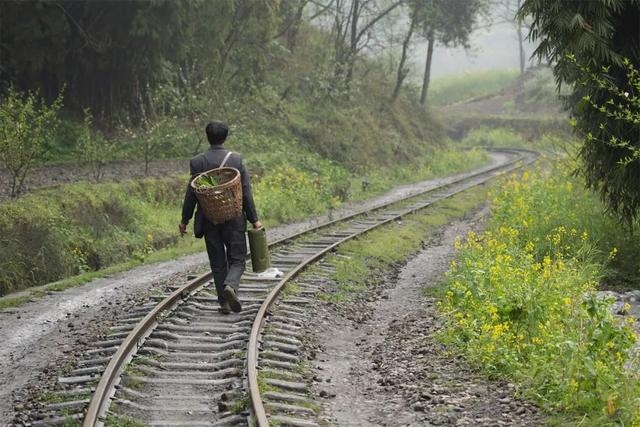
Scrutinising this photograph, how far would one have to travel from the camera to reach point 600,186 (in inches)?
562

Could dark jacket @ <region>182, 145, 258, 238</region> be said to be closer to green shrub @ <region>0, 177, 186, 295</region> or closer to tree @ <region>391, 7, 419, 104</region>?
green shrub @ <region>0, 177, 186, 295</region>

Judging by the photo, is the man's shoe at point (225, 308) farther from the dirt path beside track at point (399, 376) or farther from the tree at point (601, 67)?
the tree at point (601, 67)

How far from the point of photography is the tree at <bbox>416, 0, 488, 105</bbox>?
141ft

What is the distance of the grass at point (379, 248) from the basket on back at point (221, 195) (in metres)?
2.42

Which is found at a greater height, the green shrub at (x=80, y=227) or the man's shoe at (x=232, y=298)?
the green shrub at (x=80, y=227)

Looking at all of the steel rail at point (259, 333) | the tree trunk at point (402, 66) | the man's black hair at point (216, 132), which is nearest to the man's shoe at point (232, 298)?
the steel rail at point (259, 333)

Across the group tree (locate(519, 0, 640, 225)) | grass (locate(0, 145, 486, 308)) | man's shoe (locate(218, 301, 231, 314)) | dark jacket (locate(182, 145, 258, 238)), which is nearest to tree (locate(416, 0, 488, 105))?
grass (locate(0, 145, 486, 308))

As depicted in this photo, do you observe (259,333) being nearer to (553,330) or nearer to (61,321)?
(61,321)

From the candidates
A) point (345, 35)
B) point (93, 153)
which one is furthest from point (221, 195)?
point (345, 35)

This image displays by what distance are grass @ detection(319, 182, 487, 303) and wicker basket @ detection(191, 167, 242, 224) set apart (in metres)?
2.41

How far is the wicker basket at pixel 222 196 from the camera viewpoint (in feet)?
31.4

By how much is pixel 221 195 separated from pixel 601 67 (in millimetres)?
6326

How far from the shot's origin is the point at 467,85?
8494cm

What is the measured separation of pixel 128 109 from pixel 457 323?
18.9 metres
